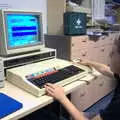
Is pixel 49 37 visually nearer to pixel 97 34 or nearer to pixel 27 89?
pixel 97 34

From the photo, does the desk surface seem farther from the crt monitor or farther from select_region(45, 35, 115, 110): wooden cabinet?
select_region(45, 35, 115, 110): wooden cabinet

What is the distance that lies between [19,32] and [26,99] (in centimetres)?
58

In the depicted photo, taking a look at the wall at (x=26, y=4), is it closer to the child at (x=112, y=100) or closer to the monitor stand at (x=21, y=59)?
the monitor stand at (x=21, y=59)

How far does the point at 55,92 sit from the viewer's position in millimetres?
1144

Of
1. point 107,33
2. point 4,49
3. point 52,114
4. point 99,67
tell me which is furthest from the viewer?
point 107,33

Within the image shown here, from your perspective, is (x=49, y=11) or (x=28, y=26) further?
(x=49, y=11)

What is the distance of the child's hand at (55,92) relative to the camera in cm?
114

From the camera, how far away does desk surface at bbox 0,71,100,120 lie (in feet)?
3.19

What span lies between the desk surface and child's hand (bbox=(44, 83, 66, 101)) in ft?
0.10

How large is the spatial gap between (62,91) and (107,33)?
1.50m

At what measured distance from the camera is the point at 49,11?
2203mm

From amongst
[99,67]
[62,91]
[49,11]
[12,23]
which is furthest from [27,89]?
[49,11]

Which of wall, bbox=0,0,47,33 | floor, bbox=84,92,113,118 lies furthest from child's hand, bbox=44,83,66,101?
floor, bbox=84,92,113,118

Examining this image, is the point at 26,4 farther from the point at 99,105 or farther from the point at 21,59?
the point at 99,105
